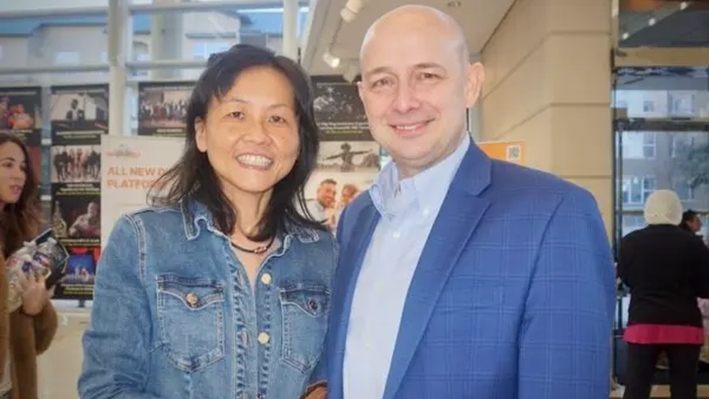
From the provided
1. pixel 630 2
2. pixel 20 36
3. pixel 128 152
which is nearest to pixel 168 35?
pixel 20 36

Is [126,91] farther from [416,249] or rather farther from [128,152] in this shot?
[416,249]

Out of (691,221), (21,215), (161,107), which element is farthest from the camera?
(161,107)

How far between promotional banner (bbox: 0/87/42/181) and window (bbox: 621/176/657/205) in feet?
18.0

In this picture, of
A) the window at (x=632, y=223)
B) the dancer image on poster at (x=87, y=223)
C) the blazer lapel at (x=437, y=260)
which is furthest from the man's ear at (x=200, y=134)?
the dancer image on poster at (x=87, y=223)

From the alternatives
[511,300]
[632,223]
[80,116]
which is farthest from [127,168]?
[511,300]

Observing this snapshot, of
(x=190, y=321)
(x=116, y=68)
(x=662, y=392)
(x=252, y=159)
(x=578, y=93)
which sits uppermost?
(x=116, y=68)

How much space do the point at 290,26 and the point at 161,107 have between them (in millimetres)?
1485

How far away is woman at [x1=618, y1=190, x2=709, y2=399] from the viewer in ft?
14.5

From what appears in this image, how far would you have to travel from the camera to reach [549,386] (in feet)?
4.25

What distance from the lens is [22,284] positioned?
9.82 feet

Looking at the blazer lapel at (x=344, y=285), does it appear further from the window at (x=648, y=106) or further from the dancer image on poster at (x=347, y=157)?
the dancer image on poster at (x=347, y=157)

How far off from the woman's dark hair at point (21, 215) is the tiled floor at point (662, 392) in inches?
157

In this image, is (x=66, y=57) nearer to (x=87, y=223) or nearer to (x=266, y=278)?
(x=87, y=223)

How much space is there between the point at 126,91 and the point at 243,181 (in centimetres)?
599
